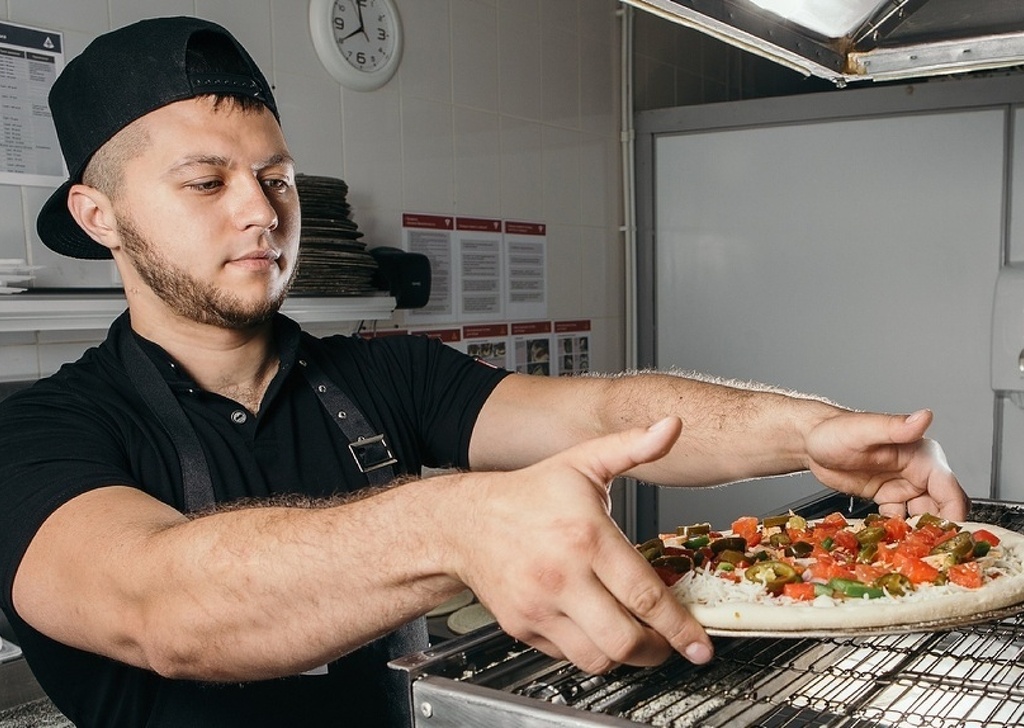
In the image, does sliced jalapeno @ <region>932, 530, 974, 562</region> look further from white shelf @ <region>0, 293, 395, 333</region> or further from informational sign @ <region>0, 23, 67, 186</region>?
informational sign @ <region>0, 23, 67, 186</region>

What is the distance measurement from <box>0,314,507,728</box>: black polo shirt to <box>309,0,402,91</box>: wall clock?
3.61ft

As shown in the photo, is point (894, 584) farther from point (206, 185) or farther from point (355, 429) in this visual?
point (206, 185)

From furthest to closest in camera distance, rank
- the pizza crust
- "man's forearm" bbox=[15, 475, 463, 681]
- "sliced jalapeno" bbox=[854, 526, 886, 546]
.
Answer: "sliced jalapeno" bbox=[854, 526, 886, 546] → the pizza crust → "man's forearm" bbox=[15, 475, 463, 681]

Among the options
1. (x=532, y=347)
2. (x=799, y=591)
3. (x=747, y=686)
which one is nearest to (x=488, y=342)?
(x=532, y=347)

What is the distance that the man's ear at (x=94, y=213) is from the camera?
159cm

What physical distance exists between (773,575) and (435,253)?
6.48ft

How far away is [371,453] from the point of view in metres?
1.66

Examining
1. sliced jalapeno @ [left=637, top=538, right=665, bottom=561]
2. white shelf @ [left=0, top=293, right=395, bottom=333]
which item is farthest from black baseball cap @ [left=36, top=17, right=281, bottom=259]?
sliced jalapeno @ [left=637, top=538, right=665, bottom=561]

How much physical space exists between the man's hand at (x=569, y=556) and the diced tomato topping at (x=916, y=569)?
516mm

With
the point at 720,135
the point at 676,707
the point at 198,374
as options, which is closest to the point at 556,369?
the point at 720,135

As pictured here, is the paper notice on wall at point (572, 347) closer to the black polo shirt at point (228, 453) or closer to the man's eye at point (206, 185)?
the black polo shirt at point (228, 453)

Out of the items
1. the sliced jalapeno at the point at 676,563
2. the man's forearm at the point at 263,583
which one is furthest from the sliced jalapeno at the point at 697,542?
the man's forearm at the point at 263,583

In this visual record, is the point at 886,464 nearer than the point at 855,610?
No

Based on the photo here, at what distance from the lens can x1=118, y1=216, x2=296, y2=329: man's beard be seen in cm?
152
